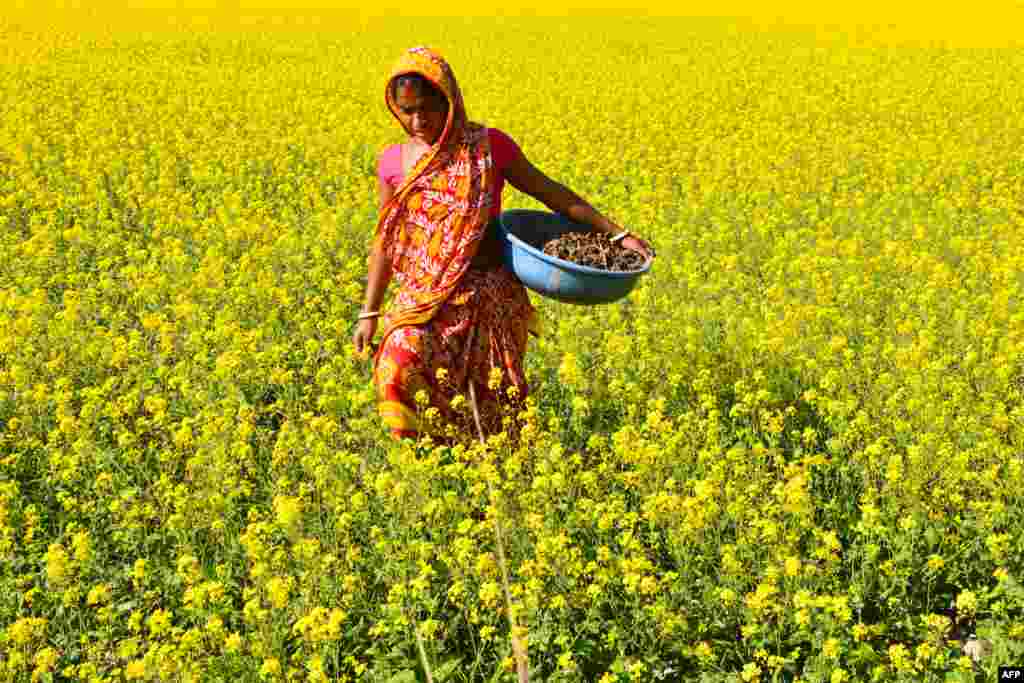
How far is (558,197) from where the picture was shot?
403 centimetres

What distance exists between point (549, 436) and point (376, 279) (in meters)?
1.08

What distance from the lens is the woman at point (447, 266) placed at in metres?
3.78

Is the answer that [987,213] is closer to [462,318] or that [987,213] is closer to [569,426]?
[569,426]

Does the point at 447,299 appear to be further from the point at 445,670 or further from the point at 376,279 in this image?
the point at 445,670

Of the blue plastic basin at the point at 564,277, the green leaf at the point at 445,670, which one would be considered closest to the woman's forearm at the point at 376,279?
the blue plastic basin at the point at 564,277

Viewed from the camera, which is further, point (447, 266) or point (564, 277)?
point (447, 266)

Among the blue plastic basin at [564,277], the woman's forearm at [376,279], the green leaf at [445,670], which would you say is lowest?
the green leaf at [445,670]

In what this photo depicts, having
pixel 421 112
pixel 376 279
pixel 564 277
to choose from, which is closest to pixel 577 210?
pixel 564 277

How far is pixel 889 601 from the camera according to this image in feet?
9.66

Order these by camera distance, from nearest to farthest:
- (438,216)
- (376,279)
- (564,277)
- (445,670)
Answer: (445,670) → (564,277) → (438,216) → (376,279)

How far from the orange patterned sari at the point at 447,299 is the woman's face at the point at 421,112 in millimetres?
51

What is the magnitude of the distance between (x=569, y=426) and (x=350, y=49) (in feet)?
57.6

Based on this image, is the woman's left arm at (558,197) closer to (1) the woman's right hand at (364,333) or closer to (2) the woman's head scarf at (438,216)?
(2) the woman's head scarf at (438,216)

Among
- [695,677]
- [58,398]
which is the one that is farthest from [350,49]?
[695,677]
